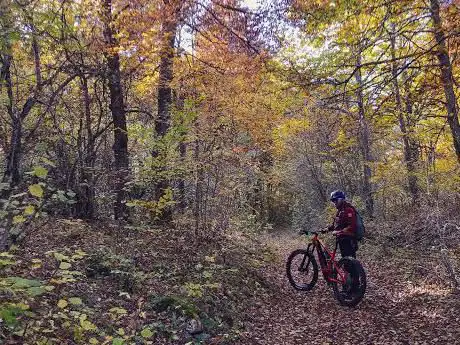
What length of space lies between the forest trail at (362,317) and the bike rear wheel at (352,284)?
16 centimetres

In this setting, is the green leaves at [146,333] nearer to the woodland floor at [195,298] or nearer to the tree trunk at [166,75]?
the woodland floor at [195,298]

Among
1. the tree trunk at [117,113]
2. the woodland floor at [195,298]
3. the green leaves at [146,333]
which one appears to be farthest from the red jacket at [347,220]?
the green leaves at [146,333]

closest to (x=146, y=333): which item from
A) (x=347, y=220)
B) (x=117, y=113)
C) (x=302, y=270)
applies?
(x=347, y=220)

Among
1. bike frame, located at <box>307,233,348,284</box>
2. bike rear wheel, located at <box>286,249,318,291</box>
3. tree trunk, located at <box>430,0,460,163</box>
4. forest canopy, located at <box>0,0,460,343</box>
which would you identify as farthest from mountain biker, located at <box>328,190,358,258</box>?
tree trunk, located at <box>430,0,460,163</box>

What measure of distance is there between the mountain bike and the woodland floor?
0.75 ft

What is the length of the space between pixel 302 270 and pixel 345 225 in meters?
1.57

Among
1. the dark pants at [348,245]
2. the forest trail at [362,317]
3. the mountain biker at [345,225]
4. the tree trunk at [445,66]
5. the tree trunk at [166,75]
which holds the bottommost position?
the forest trail at [362,317]

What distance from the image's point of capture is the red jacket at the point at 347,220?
7516mm

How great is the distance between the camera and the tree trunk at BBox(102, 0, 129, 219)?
914cm

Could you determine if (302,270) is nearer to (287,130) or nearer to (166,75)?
(166,75)

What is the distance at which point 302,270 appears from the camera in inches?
338

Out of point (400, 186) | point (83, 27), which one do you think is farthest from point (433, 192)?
point (83, 27)

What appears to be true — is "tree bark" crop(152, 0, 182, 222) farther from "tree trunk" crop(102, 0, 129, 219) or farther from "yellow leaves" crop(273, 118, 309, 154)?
"yellow leaves" crop(273, 118, 309, 154)

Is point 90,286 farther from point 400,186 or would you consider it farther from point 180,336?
point 400,186
